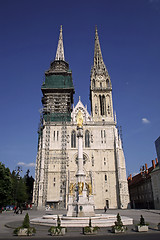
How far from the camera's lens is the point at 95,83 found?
4706 cm

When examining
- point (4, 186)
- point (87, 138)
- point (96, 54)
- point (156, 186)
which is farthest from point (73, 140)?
point (96, 54)

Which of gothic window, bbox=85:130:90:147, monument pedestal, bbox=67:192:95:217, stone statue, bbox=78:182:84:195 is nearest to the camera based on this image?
monument pedestal, bbox=67:192:95:217

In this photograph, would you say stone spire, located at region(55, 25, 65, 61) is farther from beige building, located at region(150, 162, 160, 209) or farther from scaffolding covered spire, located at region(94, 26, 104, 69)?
beige building, located at region(150, 162, 160, 209)

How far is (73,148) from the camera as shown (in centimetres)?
3953

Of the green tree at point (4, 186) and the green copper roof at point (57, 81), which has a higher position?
the green copper roof at point (57, 81)

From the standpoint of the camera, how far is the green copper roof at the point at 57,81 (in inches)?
1849

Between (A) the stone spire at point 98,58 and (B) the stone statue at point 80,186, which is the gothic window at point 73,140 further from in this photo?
(B) the stone statue at point 80,186

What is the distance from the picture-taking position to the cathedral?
119ft

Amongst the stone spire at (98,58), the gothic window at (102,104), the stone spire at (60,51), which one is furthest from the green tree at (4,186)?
the stone spire at (60,51)

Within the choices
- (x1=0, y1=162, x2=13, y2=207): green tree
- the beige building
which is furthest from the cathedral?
(x1=0, y1=162, x2=13, y2=207): green tree

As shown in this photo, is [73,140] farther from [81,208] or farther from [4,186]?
[81,208]

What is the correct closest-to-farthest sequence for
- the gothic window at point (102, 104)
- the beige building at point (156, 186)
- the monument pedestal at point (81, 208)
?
A: 1. the monument pedestal at point (81, 208)
2. the beige building at point (156, 186)
3. the gothic window at point (102, 104)

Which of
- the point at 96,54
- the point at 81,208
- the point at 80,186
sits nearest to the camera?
the point at 81,208

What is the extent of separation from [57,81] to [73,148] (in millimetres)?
A: 18046
